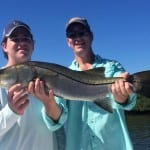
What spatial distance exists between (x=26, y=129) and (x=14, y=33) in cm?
164

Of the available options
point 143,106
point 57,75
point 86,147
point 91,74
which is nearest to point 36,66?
point 57,75

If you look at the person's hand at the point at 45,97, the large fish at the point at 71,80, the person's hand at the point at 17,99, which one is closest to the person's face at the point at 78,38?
the large fish at the point at 71,80

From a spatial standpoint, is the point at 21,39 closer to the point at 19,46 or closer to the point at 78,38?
the point at 19,46

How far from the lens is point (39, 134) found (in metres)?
7.41

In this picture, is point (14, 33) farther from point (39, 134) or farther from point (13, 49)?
point (39, 134)

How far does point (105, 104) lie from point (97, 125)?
0.38 metres

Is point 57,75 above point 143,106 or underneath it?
underneath

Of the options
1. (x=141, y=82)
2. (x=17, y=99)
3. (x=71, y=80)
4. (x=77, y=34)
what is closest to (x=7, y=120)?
(x=17, y=99)

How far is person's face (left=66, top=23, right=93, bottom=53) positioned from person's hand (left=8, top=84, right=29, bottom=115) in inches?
49.6

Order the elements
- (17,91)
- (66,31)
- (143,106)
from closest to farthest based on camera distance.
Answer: (17,91) → (66,31) → (143,106)

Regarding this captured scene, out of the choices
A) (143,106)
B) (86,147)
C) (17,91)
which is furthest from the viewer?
(143,106)

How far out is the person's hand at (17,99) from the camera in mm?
7070

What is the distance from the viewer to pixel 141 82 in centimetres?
719

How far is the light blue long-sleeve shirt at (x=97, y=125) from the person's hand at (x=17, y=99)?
22.1 inches
